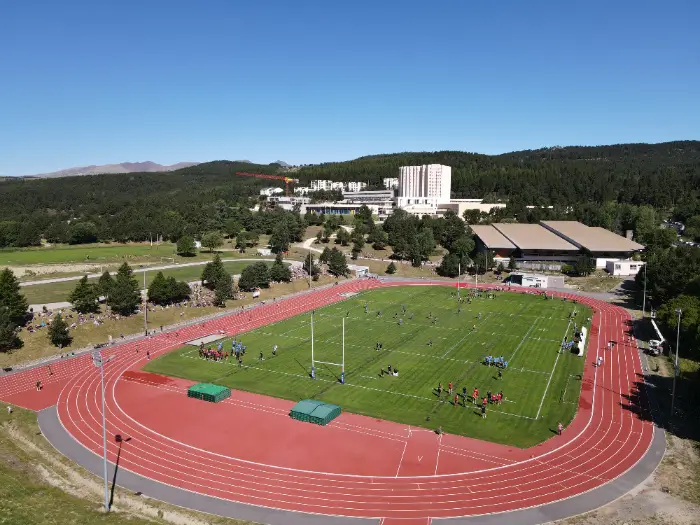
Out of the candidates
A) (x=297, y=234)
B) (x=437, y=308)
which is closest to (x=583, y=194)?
(x=297, y=234)

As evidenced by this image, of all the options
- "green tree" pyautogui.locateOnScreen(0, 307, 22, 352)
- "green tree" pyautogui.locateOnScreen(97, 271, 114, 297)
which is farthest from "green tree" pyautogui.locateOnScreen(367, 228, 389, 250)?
"green tree" pyautogui.locateOnScreen(0, 307, 22, 352)

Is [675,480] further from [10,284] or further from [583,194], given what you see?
[583,194]

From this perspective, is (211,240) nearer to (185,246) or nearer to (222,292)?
(185,246)

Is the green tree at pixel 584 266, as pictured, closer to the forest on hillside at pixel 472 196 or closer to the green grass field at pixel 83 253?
the forest on hillside at pixel 472 196

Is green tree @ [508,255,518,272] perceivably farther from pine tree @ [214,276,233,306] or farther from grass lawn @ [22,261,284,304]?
pine tree @ [214,276,233,306]

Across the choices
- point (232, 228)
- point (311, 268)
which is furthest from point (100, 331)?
point (232, 228)

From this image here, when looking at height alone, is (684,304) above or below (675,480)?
above
